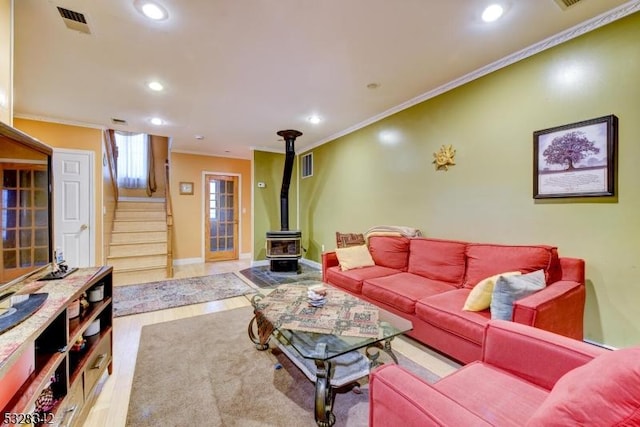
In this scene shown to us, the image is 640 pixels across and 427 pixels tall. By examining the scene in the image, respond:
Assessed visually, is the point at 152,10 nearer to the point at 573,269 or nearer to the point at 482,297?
the point at 482,297

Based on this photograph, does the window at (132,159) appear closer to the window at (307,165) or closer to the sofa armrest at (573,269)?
the window at (307,165)

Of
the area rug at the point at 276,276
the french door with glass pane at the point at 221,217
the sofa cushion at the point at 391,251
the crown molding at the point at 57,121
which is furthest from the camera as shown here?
the french door with glass pane at the point at 221,217

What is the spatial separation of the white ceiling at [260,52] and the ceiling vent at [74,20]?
0.05 meters

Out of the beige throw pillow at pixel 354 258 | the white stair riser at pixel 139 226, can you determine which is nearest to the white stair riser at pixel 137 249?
the white stair riser at pixel 139 226

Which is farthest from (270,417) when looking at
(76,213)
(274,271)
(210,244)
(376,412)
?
(210,244)

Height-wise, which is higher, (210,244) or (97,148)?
(97,148)

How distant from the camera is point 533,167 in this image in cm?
239

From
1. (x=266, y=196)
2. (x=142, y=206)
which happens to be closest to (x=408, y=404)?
(x=266, y=196)

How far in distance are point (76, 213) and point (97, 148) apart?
1.01 metres

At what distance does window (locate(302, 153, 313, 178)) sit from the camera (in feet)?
18.6

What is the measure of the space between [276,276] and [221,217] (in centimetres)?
246

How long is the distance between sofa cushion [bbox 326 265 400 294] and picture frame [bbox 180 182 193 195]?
13.4ft

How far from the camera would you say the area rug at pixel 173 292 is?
3375mm

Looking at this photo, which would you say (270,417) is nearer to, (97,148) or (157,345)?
(157,345)
